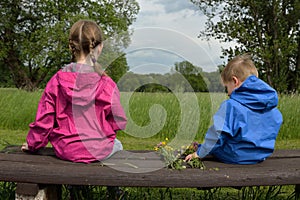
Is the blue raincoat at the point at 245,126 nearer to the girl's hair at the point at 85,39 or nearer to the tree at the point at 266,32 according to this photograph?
the girl's hair at the point at 85,39

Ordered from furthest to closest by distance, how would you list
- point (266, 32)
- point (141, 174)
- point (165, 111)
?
1. point (266, 32)
2. point (165, 111)
3. point (141, 174)

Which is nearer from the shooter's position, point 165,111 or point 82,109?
point 82,109

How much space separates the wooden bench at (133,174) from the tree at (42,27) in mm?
21498

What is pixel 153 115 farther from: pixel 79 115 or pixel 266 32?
pixel 266 32

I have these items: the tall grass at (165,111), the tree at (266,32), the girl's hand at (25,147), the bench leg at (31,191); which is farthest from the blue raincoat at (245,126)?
the tree at (266,32)

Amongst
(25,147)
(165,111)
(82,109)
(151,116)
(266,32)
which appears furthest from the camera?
(266,32)

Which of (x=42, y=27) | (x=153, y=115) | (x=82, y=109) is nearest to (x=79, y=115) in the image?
(x=82, y=109)

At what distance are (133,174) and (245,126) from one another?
2.44 ft

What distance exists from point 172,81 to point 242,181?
2.36 feet

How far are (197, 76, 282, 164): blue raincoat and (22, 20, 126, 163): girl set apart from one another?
618 mm

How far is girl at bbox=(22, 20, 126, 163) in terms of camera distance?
2.54 meters

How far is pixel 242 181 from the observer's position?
2.26 m

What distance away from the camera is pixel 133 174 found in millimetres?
2275

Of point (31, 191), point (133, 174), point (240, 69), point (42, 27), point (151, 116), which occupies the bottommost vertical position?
point (31, 191)
